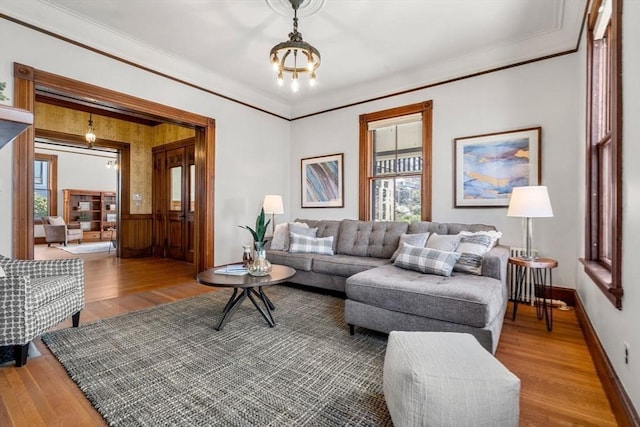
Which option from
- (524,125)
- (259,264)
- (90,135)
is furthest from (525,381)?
(90,135)

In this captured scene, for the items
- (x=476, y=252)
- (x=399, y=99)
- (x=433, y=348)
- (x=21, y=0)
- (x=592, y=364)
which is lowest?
(x=592, y=364)

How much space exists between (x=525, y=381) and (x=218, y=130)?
4.53 meters

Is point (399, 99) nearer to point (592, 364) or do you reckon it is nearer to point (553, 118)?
point (553, 118)

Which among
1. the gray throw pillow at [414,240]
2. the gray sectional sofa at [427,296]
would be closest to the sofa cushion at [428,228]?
the gray sectional sofa at [427,296]

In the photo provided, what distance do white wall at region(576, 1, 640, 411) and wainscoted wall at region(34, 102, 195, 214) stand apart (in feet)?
19.1

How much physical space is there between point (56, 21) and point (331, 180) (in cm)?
379

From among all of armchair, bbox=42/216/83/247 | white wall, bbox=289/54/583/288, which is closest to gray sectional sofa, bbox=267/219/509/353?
white wall, bbox=289/54/583/288

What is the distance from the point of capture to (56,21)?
3035 mm

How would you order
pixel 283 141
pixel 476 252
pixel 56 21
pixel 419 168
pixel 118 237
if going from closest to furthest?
pixel 476 252, pixel 56 21, pixel 419 168, pixel 283 141, pixel 118 237

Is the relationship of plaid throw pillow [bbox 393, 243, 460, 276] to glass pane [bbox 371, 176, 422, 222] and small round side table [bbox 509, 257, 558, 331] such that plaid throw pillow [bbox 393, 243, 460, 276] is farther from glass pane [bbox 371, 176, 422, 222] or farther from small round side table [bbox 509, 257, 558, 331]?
glass pane [bbox 371, 176, 422, 222]

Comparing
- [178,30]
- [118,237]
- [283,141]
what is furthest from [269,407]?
[118,237]

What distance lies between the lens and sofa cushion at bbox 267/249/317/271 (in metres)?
3.75

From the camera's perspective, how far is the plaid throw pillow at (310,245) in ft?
13.1

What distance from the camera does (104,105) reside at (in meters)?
3.55
